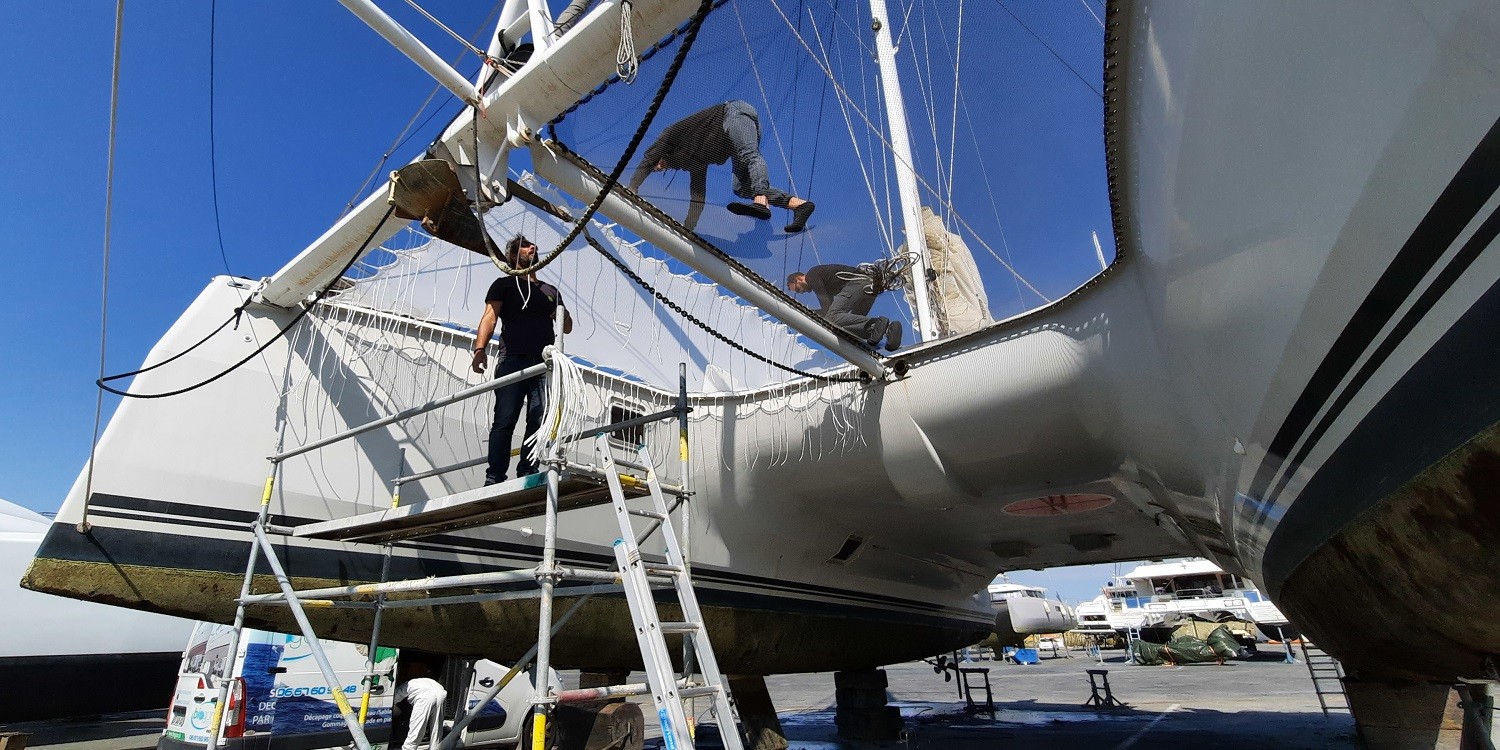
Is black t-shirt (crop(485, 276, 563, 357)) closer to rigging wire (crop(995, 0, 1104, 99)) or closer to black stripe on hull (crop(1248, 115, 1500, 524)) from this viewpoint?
rigging wire (crop(995, 0, 1104, 99))

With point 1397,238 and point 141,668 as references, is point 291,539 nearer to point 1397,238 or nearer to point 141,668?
point 1397,238

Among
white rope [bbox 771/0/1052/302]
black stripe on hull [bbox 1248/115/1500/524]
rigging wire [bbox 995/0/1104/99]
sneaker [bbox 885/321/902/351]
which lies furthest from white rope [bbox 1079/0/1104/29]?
sneaker [bbox 885/321/902/351]

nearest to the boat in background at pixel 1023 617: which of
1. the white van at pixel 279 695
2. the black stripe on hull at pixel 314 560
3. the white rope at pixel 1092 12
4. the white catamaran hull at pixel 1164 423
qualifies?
the white catamaran hull at pixel 1164 423

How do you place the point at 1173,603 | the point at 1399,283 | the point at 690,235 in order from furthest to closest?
the point at 1173,603 → the point at 690,235 → the point at 1399,283

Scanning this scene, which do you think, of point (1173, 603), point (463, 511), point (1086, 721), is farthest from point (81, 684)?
point (1173, 603)

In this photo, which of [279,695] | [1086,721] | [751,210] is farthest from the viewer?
[1086,721]

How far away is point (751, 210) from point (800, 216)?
1.02 feet

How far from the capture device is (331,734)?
6.89 metres

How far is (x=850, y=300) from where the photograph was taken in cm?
493

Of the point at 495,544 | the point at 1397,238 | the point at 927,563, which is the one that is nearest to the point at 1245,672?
the point at 927,563

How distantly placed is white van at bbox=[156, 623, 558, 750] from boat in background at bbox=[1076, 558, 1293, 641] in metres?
24.3

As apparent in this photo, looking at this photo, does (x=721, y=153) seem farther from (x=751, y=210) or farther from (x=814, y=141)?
(x=814, y=141)

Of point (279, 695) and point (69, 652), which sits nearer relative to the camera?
point (279, 695)

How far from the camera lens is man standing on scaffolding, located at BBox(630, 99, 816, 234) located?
3666mm
